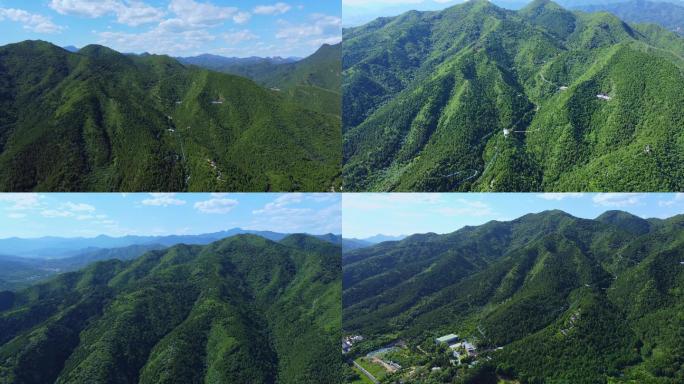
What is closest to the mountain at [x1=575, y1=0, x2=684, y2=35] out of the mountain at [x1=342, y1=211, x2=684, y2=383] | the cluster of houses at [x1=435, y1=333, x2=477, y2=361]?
the mountain at [x1=342, y1=211, x2=684, y2=383]

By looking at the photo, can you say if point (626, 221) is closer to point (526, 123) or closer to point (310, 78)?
point (526, 123)

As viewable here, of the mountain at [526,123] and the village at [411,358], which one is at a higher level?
the mountain at [526,123]

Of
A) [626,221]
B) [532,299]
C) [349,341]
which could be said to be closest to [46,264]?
[349,341]

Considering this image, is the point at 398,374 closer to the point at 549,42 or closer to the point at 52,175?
the point at 52,175

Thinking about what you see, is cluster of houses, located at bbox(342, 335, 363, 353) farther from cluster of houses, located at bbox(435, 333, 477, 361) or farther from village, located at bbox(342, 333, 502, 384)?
cluster of houses, located at bbox(435, 333, 477, 361)

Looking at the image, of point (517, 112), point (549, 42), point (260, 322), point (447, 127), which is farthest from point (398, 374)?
point (549, 42)

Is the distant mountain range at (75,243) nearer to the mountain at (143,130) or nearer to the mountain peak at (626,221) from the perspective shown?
the mountain at (143,130)

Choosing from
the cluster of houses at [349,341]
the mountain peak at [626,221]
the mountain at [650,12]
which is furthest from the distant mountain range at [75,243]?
the mountain at [650,12]
